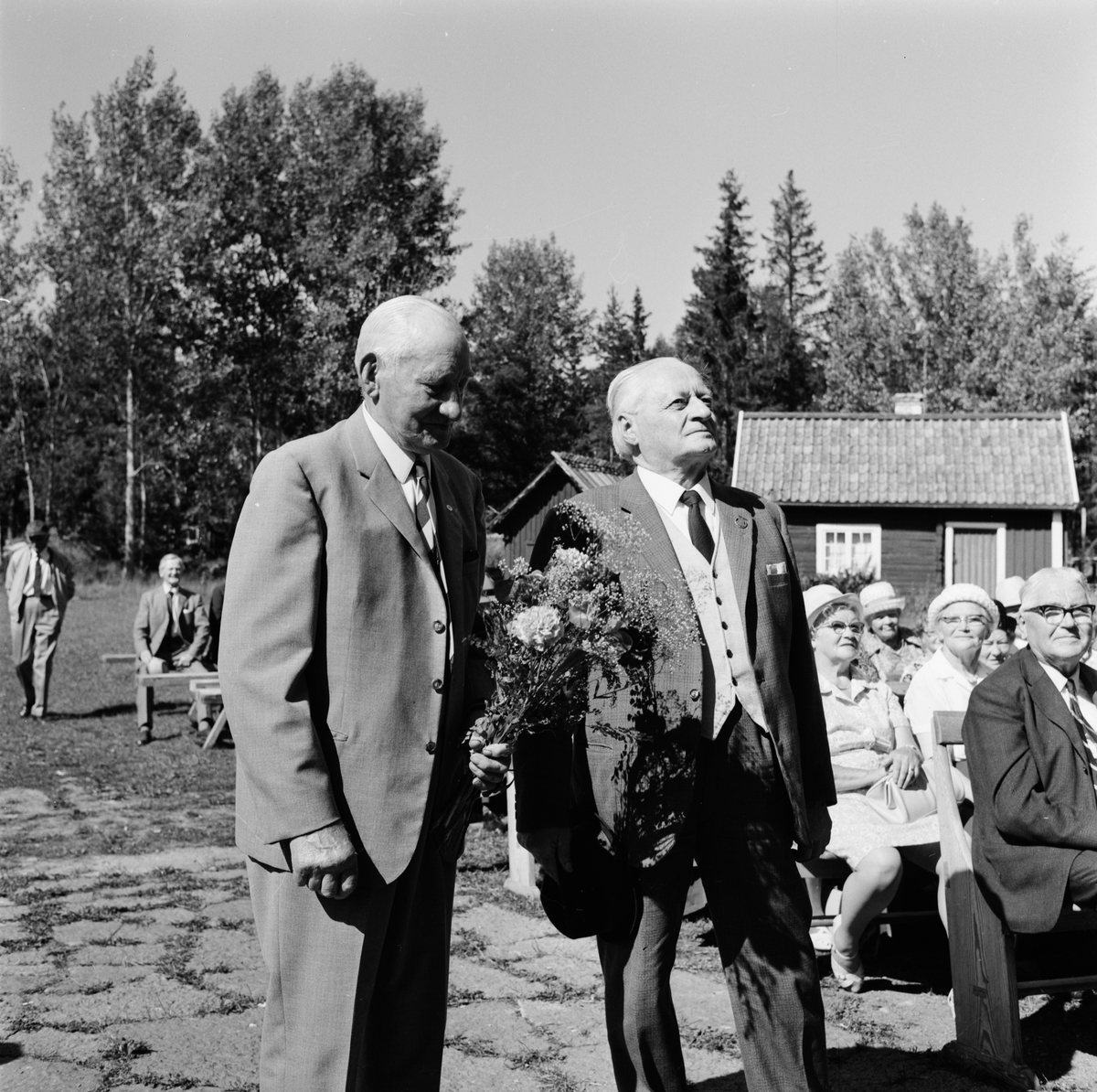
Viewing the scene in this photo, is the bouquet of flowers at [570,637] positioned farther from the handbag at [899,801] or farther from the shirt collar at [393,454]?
the handbag at [899,801]

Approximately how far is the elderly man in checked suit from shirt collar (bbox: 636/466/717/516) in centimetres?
8

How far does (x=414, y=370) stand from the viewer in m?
2.55

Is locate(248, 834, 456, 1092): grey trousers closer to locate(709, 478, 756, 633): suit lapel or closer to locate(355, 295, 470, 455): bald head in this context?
locate(355, 295, 470, 455): bald head

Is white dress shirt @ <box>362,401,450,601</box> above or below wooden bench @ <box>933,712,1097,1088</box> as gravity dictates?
above

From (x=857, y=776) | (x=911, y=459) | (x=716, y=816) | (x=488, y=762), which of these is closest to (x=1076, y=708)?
(x=857, y=776)

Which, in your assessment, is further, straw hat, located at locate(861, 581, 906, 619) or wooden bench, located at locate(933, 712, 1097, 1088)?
straw hat, located at locate(861, 581, 906, 619)

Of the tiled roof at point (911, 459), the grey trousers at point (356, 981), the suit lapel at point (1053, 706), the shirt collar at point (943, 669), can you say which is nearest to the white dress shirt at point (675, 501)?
the grey trousers at point (356, 981)

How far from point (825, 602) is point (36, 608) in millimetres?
9233

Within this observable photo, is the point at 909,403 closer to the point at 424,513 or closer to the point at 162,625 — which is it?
the point at 162,625

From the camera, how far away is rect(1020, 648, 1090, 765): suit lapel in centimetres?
378

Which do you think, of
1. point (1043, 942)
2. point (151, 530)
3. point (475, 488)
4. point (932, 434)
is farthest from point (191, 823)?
point (151, 530)

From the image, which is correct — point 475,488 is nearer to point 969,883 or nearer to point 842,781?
point 969,883

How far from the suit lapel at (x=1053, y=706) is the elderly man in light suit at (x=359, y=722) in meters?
2.00

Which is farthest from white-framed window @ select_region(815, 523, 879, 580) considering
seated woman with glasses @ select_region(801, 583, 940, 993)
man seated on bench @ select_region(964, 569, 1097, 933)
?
man seated on bench @ select_region(964, 569, 1097, 933)
